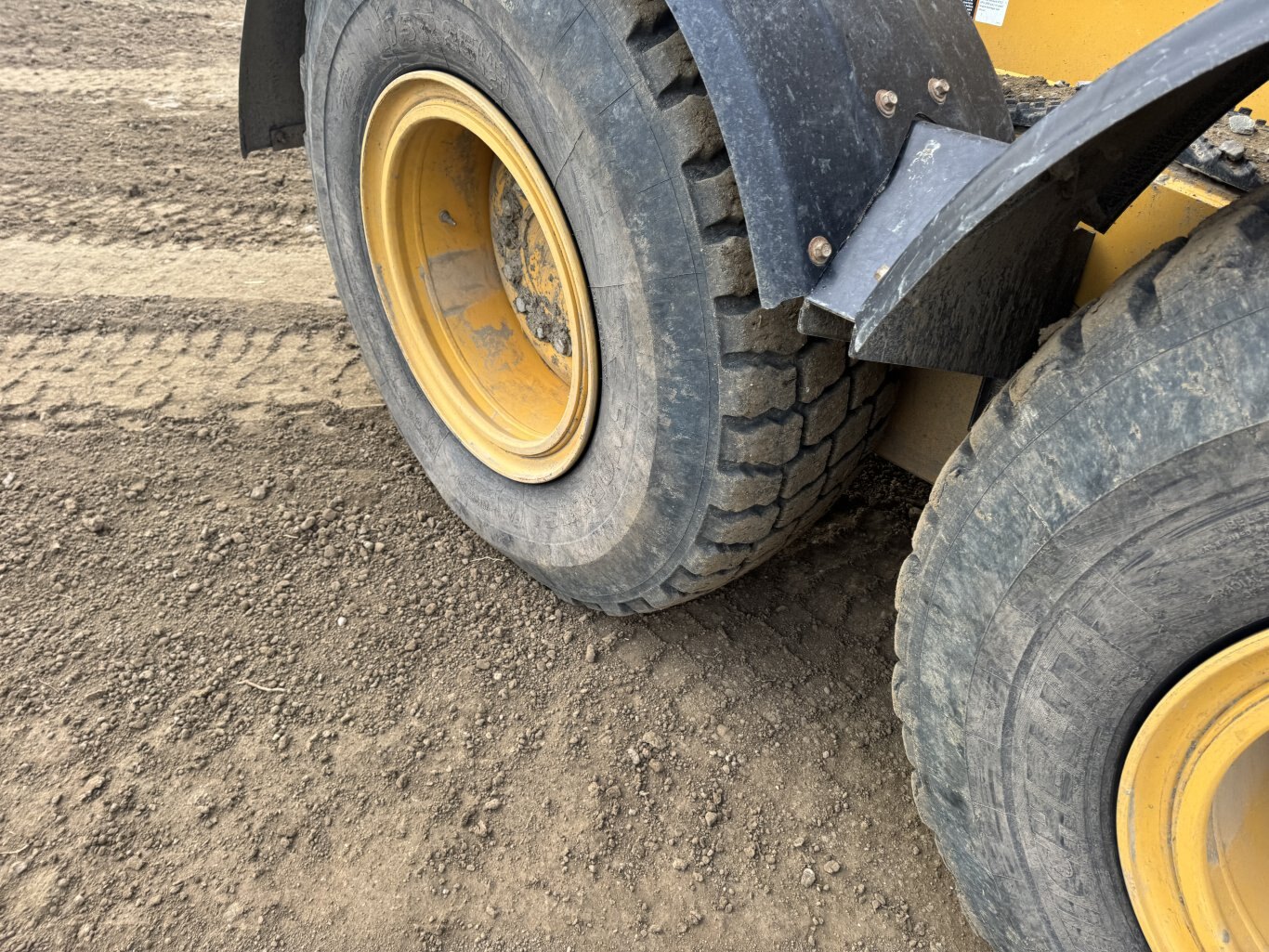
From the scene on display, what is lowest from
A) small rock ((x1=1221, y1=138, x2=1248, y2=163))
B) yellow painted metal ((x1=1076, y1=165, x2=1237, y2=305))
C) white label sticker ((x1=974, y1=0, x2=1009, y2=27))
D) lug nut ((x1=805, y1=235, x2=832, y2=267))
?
lug nut ((x1=805, y1=235, x2=832, y2=267))

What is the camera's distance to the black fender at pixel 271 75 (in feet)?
7.02

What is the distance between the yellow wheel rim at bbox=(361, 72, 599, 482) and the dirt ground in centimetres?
42

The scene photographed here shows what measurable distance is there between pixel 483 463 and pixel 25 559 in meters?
1.23

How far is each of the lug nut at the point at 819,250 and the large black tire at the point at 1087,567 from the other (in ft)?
0.95

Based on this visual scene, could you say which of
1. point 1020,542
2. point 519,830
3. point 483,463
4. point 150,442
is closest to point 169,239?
point 150,442

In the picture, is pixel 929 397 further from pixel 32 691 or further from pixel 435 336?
pixel 32 691

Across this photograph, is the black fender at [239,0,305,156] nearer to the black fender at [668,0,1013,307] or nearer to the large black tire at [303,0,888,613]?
the large black tire at [303,0,888,613]

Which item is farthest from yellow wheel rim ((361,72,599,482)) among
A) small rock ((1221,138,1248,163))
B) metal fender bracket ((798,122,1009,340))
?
small rock ((1221,138,1248,163))

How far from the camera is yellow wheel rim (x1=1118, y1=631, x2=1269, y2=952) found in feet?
3.29

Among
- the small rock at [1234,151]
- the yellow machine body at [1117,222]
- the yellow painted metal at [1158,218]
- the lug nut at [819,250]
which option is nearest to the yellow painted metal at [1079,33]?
the yellow machine body at [1117,222]

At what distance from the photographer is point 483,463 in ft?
7.11

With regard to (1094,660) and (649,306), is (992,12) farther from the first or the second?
(1094,660)

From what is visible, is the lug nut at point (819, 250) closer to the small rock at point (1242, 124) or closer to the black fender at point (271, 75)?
the small rock at point (1242, 124)

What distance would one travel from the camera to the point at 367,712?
6.59 ft
